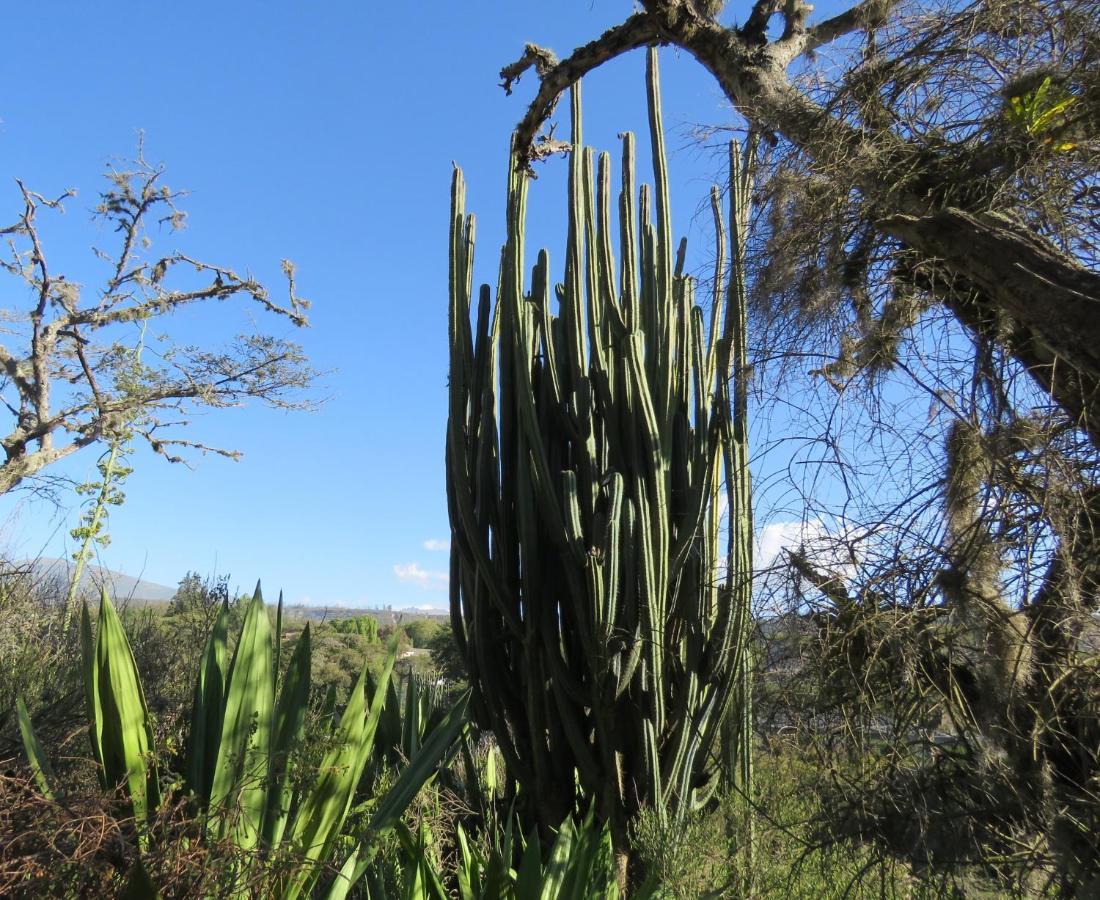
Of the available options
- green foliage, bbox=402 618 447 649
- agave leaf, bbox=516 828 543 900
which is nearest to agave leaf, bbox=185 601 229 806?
agave leaf, bbox=516 828 543 900

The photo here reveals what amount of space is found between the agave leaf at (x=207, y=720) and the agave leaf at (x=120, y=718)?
0.11 meters

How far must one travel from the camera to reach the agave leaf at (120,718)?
2369mm

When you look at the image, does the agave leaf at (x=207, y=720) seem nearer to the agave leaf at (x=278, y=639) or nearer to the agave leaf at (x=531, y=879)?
the agave leaf at (x=278, y=639)

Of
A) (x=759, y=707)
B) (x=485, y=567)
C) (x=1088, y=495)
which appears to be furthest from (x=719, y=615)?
(x=1088, y=495)

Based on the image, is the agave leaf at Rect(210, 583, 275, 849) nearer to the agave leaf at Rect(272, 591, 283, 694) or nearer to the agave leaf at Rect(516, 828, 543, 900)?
the agave leaf at Rect(272, 591, 283, 694)

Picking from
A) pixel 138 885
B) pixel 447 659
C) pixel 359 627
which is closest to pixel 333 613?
pixel 447 659

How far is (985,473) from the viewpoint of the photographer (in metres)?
2.23

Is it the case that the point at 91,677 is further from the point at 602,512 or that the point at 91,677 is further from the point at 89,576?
the point at 89,576

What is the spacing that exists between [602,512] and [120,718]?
2030mm

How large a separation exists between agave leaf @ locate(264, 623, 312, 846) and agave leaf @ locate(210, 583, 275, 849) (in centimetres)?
4

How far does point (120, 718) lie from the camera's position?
2418 mm

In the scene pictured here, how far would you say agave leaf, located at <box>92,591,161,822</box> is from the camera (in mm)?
2369

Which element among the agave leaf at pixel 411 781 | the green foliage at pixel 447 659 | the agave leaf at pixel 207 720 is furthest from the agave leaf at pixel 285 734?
the green foliage at pixel 447 659

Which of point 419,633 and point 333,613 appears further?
point 419,633
